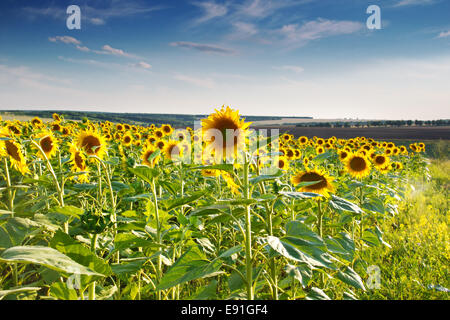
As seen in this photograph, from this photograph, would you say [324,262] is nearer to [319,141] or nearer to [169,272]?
[169,272]

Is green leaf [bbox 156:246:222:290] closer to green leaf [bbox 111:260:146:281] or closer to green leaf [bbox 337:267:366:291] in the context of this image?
green leaf [bbox 111:260:146:281]

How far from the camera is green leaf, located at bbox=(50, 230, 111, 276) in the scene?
94 cm

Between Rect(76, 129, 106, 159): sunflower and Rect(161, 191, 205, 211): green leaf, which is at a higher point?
Rect(76, 129, 106, 159): sunflower

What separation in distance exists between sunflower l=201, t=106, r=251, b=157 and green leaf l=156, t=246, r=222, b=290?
1.97ft

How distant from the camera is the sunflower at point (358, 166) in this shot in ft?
11.3

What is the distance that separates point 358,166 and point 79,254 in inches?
128

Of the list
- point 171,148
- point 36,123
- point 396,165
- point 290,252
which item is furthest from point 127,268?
point 36,123

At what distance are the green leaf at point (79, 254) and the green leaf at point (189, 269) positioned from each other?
0.69 ft

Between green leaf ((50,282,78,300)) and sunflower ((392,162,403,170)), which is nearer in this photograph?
green leaf ((50,282,78,300))

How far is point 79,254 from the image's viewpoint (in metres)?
0.95

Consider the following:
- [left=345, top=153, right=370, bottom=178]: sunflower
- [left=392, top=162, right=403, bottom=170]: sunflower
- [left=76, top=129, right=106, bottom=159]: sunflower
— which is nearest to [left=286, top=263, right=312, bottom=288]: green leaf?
[left=76, top=129, right=106, bottom=159]: sunflower

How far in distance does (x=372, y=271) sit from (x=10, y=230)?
2.25 m

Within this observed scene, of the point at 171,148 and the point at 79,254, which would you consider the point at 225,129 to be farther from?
the point at 171,148

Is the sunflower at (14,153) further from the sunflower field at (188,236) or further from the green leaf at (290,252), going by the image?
the green leaf at (290,252)
